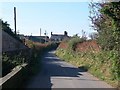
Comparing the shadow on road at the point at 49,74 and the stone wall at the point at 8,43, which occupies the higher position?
the stone wall at the point at 8,43

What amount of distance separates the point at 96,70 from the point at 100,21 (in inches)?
195

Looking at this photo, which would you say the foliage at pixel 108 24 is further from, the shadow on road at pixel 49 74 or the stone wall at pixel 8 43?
the stone wall at pixel 8 43

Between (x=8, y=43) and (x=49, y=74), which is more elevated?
(x=8, y=43)

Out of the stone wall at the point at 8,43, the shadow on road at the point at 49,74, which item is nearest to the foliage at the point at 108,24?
the shadow on road at the point at 49,74

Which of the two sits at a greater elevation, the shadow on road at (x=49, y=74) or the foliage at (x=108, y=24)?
the foliage at (x=108, y=24)

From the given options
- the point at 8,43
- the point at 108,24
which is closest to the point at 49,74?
the point at 108,24

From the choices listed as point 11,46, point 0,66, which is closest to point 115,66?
point 0,66

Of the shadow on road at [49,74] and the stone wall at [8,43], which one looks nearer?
the shadow on road at [49,74]

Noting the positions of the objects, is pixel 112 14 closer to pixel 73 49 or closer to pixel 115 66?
pixel 115 66

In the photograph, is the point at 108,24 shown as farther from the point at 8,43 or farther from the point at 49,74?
the point at 8,43

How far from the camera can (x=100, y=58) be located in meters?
28.3

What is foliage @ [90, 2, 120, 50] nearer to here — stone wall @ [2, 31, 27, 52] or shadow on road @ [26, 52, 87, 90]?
shadow on road @ [26, 52, 87, 90]

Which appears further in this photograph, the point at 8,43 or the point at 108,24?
the point at 8,43

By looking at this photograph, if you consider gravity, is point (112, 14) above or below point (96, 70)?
above
